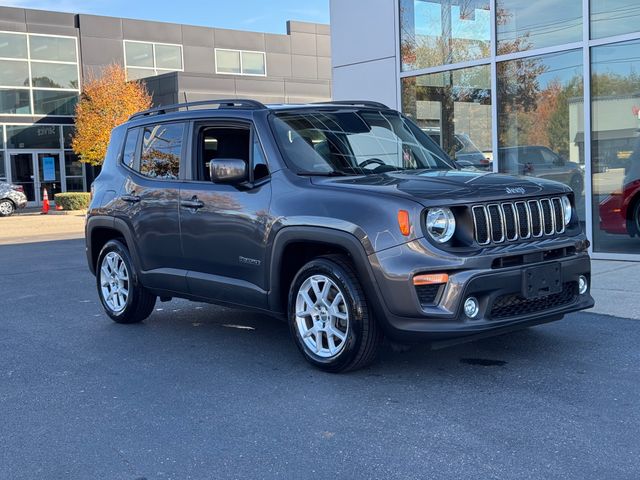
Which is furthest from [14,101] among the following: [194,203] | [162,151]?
[194,203]

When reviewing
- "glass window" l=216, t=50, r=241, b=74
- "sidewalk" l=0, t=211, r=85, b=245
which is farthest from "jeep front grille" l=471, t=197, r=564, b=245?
"glass window" l=216, t=50, r=241, b=74

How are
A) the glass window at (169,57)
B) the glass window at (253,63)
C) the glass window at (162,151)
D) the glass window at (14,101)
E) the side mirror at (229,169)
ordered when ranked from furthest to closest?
the glass window at (253,63)
the glass window at (169,57)
the glass window at (14,101)
the glass window at (162,151)
the side mirror at (229,169)

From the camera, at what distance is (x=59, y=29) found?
107 ft

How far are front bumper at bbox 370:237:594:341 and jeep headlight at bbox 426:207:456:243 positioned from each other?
0.14 meters

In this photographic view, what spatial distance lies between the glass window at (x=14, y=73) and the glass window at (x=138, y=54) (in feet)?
15.6

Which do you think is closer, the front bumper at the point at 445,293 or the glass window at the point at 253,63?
the front bumper at the point at 445,293

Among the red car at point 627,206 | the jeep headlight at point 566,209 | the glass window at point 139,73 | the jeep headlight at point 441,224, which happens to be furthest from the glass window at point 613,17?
the glass window at point 139,73

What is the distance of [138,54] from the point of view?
34656 millimetres

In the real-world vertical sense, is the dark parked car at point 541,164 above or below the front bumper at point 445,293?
above

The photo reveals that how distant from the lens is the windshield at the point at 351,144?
5500 millimetres

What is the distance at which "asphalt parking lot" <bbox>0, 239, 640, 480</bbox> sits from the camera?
3.62 meters

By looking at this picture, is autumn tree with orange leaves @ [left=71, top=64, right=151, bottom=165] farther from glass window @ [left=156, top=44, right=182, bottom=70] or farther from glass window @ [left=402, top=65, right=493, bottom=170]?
glass window @ [left=402, top=65, right=493, bottom=170]

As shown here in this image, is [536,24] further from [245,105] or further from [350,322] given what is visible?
[350,322]

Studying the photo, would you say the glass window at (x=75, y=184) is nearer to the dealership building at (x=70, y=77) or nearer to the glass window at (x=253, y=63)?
the dealership building at (x=70, y=77)
